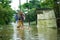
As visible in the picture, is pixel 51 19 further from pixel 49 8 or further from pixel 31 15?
pixel 31 15

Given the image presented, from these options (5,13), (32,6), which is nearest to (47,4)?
(32,6)

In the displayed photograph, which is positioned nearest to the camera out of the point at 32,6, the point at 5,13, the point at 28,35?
the point at 28,35

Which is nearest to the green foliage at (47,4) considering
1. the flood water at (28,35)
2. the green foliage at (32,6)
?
the green foliage at (32,6)

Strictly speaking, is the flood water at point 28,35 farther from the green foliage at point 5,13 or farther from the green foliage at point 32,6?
the green foliage at point 5,13

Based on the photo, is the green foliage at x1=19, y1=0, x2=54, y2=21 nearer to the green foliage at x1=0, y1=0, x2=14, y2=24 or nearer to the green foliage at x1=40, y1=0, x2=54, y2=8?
the green foliage at x1=40, y1=0, x2=54, y2=8

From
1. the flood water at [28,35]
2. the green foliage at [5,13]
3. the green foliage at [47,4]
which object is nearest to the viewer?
the flood water at [28,35]

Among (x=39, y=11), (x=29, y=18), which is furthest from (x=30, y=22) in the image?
(x=39, y=11)

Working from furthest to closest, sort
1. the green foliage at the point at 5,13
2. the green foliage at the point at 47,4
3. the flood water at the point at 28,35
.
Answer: the green foliage at the point at 5,13
the green foliage at the point at 47,4
the flood water at the point at 28,35

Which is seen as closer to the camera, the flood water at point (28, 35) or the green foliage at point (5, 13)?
the flood water at point (28, 35)

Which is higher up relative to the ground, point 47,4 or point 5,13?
point 47,4

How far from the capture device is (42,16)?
22641 millimetres

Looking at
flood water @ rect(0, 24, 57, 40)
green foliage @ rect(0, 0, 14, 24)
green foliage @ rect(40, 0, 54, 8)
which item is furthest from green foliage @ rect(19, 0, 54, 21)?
flood water @ rect(0, 24, 57, 40)

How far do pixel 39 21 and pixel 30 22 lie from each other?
5.56 metres

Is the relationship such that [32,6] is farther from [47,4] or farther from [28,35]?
[28,35]
